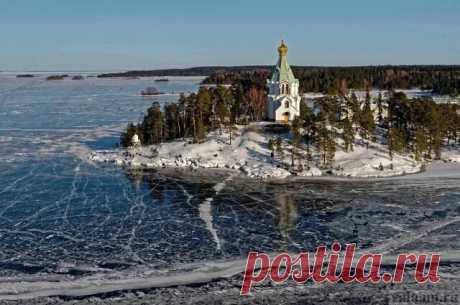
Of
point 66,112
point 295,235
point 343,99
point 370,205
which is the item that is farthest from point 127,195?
point 66,112

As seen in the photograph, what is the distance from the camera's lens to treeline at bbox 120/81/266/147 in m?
39.8

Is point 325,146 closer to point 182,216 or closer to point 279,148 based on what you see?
point 279,148

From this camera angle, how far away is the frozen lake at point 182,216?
1894 centimetres

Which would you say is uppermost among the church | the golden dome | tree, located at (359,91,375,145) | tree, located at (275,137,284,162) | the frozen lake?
the golden dome

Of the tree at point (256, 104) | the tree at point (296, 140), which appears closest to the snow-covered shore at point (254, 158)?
the tree at point (296, 140)

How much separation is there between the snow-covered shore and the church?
3.88 m

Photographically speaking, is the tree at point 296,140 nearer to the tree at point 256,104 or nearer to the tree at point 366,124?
the tree at point 366,124

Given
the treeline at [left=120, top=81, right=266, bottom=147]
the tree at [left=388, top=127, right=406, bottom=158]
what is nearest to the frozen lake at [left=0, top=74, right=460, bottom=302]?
the tree at [left=388, top=127, right=406, bottom=158]

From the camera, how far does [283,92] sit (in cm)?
4238

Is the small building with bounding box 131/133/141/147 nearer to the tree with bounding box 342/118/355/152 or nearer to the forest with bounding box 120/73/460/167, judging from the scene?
the forest with bounding box 120/73/460/167

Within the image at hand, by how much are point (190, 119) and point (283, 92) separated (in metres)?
7.62

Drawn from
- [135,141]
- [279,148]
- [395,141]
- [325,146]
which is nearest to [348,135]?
[395,141]

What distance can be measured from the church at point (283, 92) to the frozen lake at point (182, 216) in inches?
480

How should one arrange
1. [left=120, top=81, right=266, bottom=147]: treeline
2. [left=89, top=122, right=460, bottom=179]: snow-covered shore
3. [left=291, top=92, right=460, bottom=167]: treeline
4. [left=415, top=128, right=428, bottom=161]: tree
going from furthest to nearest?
[left=120, top=81, right=266, bottom=147]: treeline → [left=415, top=128, right=428, bottom=161]: tree → [left=291, top=92, right=460, bottom=167]: treeline → [left=89, top=122, right=460, bottom=179]: snow-covered shore
